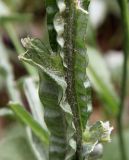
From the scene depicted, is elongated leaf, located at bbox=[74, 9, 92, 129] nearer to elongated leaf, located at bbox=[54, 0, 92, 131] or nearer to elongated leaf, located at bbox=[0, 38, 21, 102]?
elongated leaf, located at bbox=[54, 0, 92, 131]

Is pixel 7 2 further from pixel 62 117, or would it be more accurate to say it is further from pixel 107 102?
pixel 62 117

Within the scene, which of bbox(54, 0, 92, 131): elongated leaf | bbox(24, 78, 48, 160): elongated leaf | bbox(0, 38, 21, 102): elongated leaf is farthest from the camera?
bbox(0, 38, 21, 102): elongated leaf

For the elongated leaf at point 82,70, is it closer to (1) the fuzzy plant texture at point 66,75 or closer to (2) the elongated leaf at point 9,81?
(1) the fuzzy plant texture at point 66,75

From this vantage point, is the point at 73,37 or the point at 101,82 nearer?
the point at 73,37

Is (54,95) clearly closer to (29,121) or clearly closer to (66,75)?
(66,75)

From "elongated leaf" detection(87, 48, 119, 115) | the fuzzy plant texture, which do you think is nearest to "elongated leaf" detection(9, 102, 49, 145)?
the fuzzy plant texture

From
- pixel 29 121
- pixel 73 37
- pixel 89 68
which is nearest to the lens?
pixel 73 37

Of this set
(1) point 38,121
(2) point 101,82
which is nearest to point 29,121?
(1) point 38,121

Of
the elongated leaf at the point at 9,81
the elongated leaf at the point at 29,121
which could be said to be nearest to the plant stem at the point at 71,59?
the elongated leaf at the point at 29,121
